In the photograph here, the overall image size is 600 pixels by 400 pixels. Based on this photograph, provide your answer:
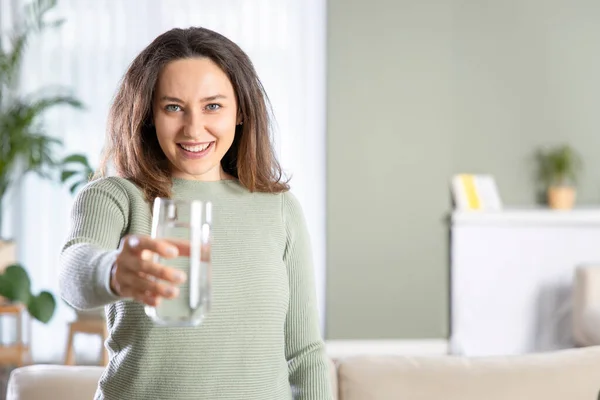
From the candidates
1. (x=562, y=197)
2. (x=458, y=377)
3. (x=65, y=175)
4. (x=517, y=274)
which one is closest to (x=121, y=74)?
(x=65, y=175)

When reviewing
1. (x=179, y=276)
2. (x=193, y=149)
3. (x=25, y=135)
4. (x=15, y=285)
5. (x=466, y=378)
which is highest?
(x=25, y=135)

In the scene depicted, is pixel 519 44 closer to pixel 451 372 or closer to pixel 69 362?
pixel 69 362

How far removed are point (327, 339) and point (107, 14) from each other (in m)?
2.26

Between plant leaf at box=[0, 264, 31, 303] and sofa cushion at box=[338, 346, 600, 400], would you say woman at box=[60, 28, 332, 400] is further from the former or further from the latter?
plant leaf at box=[0, 264, 31, 303]

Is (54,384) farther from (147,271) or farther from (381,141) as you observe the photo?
(381,141)

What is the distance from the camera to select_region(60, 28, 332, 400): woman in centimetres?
130

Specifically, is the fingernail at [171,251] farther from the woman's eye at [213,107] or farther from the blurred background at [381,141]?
the blurred background at [381,141]

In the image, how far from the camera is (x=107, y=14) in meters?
5.11

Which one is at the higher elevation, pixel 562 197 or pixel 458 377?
pixel 562 197

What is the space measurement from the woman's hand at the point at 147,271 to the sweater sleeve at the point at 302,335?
527mm

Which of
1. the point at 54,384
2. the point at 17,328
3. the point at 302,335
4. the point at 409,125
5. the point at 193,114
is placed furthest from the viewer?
the point at 409,125

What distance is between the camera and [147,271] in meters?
0.93

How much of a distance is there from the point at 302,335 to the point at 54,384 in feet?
1.69

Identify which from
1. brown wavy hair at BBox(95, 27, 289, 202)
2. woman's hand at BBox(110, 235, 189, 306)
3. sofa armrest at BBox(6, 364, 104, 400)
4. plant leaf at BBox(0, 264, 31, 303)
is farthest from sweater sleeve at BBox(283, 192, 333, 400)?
plant leaf at BBox(0, 264, 31, 303)
